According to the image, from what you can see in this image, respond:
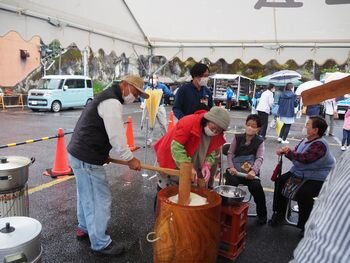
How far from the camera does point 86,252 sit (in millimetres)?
3053

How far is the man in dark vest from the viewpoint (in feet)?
8.66

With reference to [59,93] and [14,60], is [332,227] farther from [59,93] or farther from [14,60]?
[14,60]

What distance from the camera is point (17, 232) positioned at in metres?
1.87

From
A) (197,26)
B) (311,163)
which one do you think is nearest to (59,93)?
(197,26)

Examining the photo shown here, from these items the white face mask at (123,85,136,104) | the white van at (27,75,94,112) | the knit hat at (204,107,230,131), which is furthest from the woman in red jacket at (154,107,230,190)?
the white van at (27,75,94,112)

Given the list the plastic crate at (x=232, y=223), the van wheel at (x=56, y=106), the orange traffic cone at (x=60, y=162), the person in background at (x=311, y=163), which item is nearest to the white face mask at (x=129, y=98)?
the plastic crate at (x=232, y=223)

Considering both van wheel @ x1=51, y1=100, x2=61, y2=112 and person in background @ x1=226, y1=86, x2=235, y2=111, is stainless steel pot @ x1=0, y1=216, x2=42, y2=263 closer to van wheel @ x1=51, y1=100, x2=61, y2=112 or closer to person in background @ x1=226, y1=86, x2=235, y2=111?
van wheel @ x1=51, y1=100, x2=61, y2=112

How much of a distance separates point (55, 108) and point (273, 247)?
48.3 ft

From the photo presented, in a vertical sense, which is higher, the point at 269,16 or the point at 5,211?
the point at 269,16

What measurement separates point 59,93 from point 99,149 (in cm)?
1433

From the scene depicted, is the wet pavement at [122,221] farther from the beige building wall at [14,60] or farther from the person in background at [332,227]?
the beige building wall at [14,60]

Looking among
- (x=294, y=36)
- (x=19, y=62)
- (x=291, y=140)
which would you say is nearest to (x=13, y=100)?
(x=19, y=62)

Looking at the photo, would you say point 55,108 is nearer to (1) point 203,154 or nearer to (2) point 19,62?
(2) point 19,62

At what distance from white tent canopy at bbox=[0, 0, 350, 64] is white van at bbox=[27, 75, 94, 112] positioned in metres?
10.2
